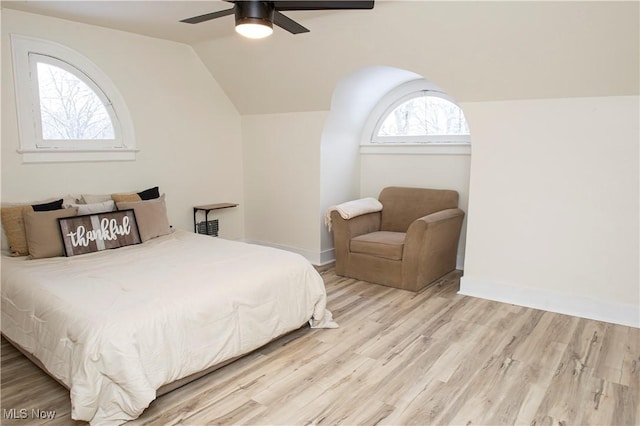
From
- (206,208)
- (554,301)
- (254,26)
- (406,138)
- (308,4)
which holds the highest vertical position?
(308,4)

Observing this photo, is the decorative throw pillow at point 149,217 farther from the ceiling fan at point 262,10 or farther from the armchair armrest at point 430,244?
the armchair armrest at point 430,244

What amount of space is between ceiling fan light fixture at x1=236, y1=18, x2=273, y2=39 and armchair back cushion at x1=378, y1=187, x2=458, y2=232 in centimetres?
269

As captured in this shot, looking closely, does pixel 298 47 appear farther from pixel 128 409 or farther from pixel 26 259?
pixel 128 409

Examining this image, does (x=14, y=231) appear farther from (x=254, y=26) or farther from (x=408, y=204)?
(x=408, y=204)

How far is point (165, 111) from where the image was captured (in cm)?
458

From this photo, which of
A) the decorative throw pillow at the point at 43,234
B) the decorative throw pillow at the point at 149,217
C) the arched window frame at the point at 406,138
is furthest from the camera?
the arched window frame at the point at 406,138

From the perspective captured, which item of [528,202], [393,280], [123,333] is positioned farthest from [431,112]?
[123,333]

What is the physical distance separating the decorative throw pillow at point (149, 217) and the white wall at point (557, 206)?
9.13ft

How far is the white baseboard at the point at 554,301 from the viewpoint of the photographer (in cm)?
334

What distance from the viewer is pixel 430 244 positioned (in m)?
4.01

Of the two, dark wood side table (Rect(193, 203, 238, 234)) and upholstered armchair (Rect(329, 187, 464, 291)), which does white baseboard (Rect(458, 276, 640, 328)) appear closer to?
upholstered armchair (Rect(329, 187, 464, 291))

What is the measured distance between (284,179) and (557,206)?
286cm

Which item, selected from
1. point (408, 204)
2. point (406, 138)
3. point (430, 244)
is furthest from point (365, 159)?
point (430, 244)

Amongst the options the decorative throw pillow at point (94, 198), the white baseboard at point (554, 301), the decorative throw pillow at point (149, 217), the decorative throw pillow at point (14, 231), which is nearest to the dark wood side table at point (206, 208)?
the decorative throw pillow at point (149, 217)
